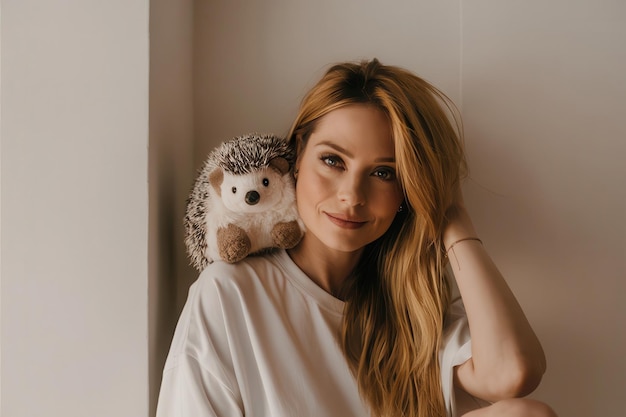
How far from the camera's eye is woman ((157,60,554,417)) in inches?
47.1

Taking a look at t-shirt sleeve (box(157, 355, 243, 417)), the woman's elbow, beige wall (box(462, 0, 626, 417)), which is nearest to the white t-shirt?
t-shirt sleeve (box(157, 355, 243, 417))

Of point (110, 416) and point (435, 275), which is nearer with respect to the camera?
point (110, 416)

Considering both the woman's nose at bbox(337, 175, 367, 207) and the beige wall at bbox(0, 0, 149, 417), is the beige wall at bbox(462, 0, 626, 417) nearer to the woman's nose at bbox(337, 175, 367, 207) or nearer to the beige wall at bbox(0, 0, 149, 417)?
the woman's nose at bbox(337, 175, 367, 207)

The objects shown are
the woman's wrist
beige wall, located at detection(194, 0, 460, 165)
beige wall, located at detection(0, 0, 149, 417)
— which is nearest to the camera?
beige wall, located at detection(0, 0, 149, 417)

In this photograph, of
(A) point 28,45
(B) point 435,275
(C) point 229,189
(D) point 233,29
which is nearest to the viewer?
(A) point 28,45

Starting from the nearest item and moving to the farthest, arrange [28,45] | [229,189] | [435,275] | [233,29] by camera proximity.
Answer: [28,45]
[229,189]
[435,275]
[233,29]

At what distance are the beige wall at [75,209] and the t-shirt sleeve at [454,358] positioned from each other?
2.10 ft

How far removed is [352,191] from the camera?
4.08 feet

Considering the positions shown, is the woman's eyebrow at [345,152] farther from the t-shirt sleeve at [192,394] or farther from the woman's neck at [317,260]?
the t-shirt sleeve at [192,394]

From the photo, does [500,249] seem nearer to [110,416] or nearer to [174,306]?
[174,306]

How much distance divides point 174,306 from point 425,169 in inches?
27.2

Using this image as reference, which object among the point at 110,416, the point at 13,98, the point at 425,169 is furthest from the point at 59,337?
the point at 425,169

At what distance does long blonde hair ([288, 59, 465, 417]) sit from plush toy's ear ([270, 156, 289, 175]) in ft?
0.23

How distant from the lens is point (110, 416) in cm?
→ 116
